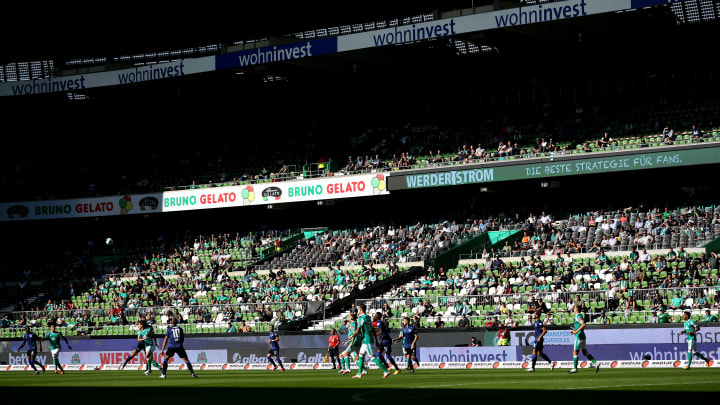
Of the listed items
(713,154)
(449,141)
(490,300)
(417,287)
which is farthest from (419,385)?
(449,141)

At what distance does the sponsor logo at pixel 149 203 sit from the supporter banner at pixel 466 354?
27447 millimetres

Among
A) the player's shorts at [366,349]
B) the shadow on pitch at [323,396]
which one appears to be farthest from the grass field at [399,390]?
the player's shorts at [366,349]

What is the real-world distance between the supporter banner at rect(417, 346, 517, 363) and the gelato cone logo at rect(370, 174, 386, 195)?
17.2 m

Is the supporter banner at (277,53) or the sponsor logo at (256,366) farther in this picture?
the supporter banner at (277,53)

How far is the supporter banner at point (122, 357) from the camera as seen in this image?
125 ft

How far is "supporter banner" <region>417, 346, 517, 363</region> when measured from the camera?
31.7 m

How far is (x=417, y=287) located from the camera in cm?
4241

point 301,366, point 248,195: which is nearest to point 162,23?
point 248,195

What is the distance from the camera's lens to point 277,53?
50656mm

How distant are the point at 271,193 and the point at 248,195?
1.55 metres

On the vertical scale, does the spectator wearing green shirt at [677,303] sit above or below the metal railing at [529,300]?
below

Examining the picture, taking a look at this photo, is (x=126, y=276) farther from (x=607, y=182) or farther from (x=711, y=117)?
(x=711, y=117)

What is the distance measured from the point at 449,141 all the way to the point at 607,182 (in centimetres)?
902

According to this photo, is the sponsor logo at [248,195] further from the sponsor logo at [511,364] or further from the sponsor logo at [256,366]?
the sponsor logo at [511,364]
